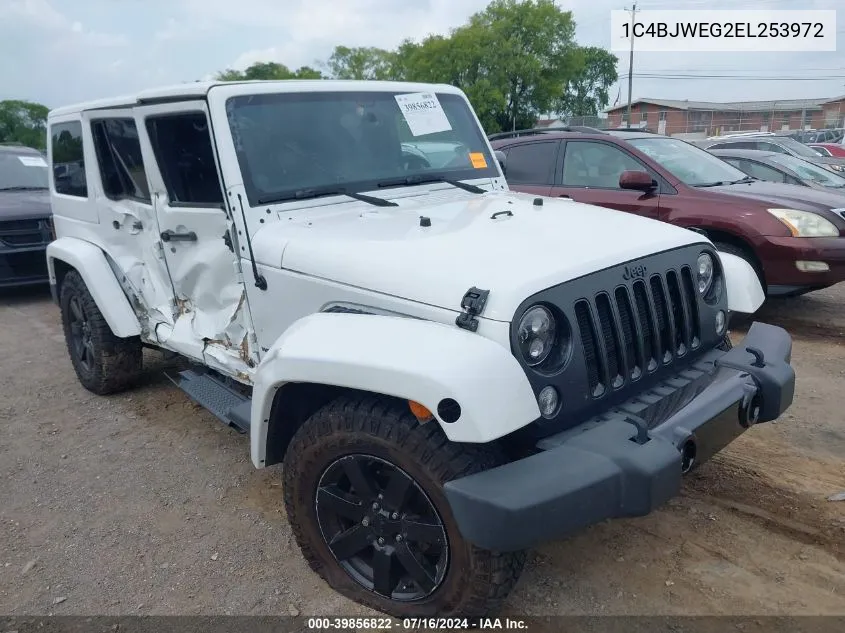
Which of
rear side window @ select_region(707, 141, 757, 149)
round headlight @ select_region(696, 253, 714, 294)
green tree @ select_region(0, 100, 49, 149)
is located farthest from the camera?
green tree @ select_region(0, 100, 49, 149)

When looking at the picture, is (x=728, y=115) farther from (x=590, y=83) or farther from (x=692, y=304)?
(x=692, y=304)

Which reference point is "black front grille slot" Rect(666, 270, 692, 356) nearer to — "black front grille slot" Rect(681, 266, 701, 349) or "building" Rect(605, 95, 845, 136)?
"black front grille slot" Rect(681, 266, 701, 349)

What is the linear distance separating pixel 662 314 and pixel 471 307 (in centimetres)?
92

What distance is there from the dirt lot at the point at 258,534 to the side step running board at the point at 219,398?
0.45 meters

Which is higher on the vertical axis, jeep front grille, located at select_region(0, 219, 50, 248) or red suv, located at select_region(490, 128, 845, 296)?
red suv, located at select_region(490, 128, 845, 296)

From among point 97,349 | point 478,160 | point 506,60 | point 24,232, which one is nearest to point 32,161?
point 24,232

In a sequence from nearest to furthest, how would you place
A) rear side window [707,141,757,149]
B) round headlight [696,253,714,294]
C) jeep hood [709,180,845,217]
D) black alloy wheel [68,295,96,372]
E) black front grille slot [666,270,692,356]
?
black front grille slot [666,270,692,356]
round headlight [696,253,714,294]
black alloy wheel [68,295,96,372]
jeep hood [709,180,845,217]
rear side window [707,141,757,149]

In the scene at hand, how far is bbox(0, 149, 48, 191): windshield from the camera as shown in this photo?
9016mm

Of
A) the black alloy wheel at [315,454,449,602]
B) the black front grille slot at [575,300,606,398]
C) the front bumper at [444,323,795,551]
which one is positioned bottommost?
the black alloy wheel at [315,454,449,602]

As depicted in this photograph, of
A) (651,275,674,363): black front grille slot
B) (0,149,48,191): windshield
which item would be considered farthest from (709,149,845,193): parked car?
(0,149,48,191): windshield

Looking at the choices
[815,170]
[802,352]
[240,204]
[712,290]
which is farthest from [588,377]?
[815,170]

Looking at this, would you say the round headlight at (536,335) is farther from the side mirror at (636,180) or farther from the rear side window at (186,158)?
the side mirror at (636,180)

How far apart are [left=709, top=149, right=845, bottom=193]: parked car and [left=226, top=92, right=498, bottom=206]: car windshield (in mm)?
5882

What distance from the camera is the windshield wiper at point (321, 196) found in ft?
10.1
